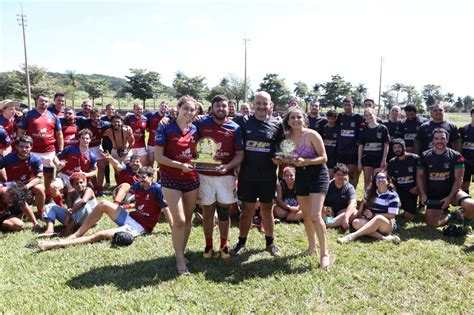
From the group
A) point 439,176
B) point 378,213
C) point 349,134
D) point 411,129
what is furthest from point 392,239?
point 411,129

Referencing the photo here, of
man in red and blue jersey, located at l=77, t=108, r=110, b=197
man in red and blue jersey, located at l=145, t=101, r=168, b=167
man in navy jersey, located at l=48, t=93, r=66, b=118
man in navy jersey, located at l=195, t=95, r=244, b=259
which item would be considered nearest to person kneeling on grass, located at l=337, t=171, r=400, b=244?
man in navy jersey, located at l=195, t=95, r=244, b=259

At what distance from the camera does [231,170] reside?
4.82m

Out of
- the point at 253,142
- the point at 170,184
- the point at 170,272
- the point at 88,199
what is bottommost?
the point at 170,272

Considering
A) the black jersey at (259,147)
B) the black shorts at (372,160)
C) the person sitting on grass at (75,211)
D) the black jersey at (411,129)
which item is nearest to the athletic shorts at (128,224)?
the person sitting on grass at (75,211)

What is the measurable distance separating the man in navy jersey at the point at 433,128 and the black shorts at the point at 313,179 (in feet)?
11.6

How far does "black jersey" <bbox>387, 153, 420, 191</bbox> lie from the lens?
6945 millimetres

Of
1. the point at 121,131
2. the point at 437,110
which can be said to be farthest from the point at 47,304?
the point at 437,110

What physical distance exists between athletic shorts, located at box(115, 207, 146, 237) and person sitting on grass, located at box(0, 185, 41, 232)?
1530 mm

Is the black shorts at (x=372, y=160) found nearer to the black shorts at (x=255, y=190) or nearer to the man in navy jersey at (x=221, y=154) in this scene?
the black shorts at (x=255, y=190)

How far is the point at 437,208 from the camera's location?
6406 millimetres

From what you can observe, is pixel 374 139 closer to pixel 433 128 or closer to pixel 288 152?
pixel 433 128

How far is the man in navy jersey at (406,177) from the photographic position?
689 cm

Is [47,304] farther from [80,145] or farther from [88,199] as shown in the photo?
[80,145]

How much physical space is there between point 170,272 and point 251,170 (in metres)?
1.67
